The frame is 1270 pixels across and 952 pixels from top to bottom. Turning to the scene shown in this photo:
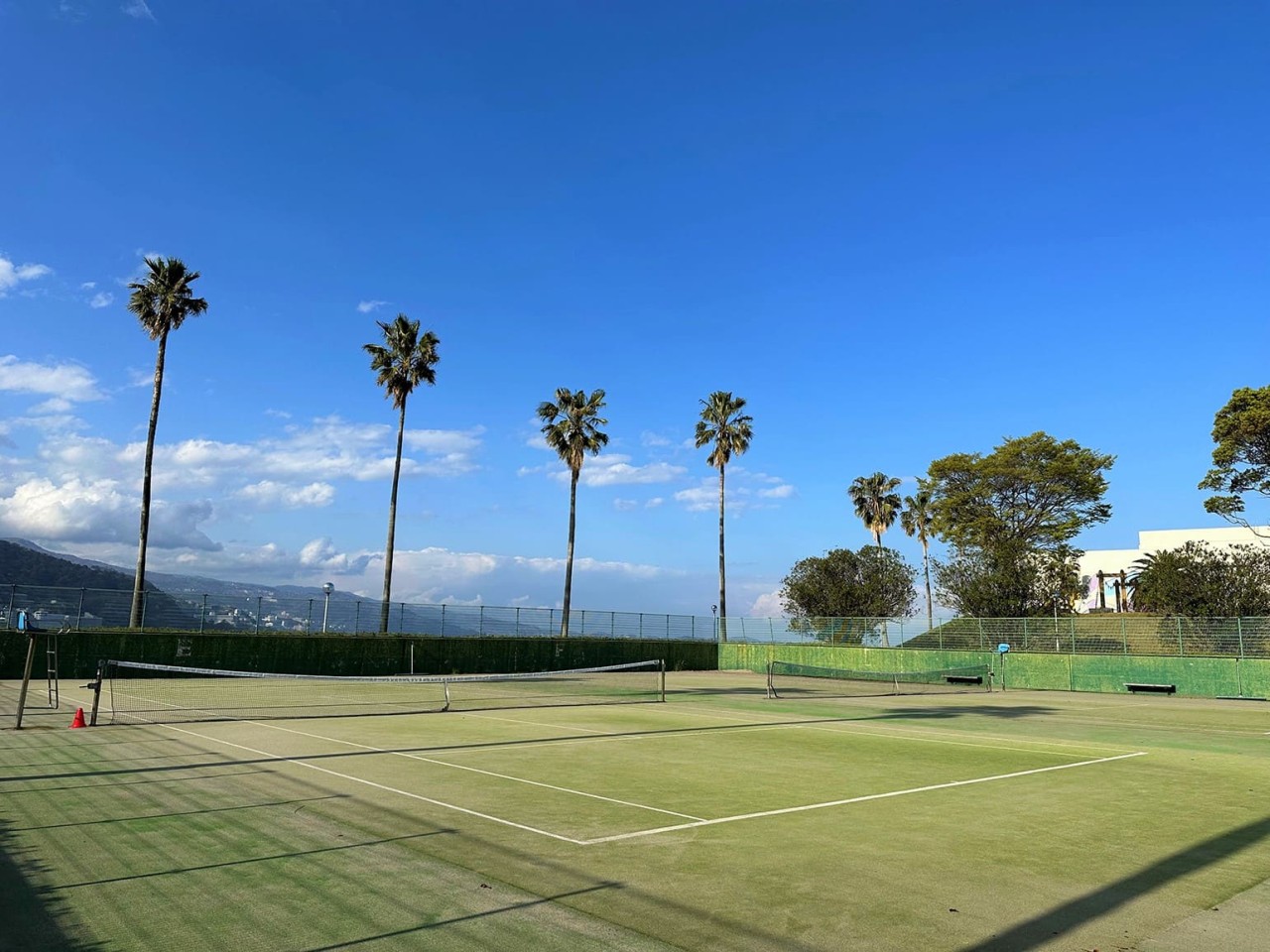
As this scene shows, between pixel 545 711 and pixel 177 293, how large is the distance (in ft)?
106

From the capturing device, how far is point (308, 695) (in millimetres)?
27734

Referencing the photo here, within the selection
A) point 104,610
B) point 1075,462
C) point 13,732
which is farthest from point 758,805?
point 1075,462

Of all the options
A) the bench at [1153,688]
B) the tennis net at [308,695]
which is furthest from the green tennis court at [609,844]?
the bench at [1153,688]

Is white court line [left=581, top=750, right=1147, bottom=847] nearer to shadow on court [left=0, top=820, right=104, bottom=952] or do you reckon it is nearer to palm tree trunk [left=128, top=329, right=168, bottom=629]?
shadow on court [left=0, top=820, right=104, bottom=952]

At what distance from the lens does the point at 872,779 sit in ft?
41.2

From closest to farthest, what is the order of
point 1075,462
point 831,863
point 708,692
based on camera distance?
point 831,863
point 708,692
point 1075,462

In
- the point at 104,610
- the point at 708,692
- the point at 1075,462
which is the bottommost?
the point at 708,692

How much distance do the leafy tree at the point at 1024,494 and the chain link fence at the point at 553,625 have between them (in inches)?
540

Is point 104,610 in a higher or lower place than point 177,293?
lower

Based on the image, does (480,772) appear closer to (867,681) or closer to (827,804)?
(827,804)

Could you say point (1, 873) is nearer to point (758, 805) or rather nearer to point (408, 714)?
point (758, 805)

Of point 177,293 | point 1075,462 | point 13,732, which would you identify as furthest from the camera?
point 1075,462

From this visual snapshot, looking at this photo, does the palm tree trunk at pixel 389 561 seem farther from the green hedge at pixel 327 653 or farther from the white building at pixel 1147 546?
the white building at pixel 1147 546

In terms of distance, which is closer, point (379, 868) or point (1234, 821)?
point (379, 868)
